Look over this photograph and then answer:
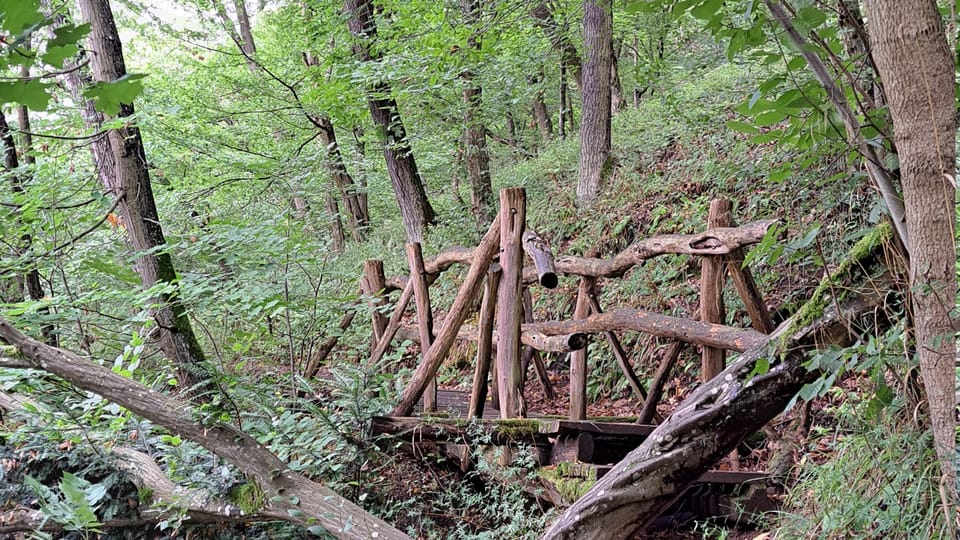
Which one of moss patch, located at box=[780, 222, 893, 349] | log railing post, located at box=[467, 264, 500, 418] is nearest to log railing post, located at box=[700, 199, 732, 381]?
log railing post, located at box=[467, 264, 500, 418]

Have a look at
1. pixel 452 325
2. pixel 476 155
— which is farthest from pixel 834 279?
pixel 476 155

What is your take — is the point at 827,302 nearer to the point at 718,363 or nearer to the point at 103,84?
the point at 718,363

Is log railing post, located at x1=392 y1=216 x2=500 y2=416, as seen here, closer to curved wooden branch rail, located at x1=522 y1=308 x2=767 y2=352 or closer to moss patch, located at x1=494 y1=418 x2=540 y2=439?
moss patch, located at x1=494 y1=418 x2=540 y2=439

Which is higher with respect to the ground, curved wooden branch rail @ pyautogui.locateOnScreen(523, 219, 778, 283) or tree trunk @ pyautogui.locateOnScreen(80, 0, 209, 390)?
tree trunk @ pyautogui.locateOnScreen(80, 0, 209, 390)

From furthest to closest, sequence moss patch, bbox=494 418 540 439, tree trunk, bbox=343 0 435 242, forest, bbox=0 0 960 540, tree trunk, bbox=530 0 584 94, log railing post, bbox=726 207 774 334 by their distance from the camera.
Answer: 1. tree trunk, bbox=530 0 584 94
2. tree trunk, bbox=343 0 435 242
3. log railing post, bbox=726 207 774 334
4. moss patch, bbox=494 418 540 439
5. forest, bbox=0 0 960 540

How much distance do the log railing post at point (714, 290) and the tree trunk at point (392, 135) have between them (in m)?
6.11

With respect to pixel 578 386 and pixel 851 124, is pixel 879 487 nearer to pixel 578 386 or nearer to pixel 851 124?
pixel 851 124

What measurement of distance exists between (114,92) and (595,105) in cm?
921

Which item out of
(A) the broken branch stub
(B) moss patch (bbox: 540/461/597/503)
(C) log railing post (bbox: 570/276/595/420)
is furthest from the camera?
(C) log railing post (bbox: 570/276/595/420)

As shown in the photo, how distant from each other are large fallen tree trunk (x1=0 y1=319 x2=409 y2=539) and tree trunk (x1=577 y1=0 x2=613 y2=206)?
6.82 m

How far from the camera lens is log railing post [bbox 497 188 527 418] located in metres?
4.86

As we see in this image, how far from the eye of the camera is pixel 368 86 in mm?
9844

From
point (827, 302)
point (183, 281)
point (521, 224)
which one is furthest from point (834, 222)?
point (183, 281)

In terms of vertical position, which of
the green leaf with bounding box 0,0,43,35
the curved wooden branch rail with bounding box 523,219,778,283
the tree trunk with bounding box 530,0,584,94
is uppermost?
the tree trunk with bounding box 530,0,584,94
